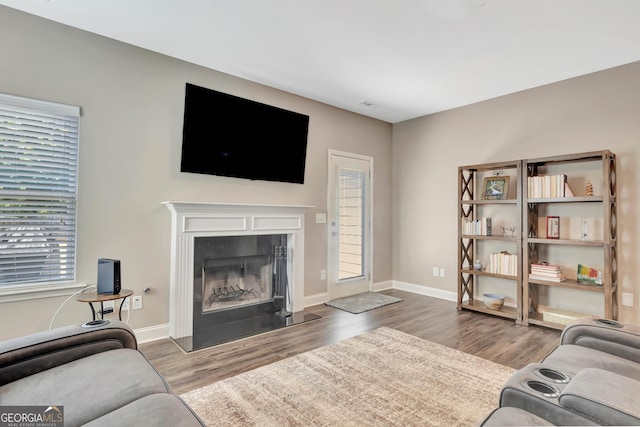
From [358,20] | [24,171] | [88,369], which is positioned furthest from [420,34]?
[24,171]

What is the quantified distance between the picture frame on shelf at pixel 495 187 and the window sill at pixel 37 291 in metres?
4.37

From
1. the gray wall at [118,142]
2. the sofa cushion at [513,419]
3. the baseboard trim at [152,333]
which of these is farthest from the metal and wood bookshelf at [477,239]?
the baseboard trim at [152,333]

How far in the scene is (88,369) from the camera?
1342 millimetres

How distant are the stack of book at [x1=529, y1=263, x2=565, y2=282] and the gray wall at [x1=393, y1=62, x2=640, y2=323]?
1.09ft

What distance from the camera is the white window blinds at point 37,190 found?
2.34 m

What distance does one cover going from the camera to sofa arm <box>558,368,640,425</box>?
0.95 m

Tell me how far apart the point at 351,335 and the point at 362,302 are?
3.84 feet

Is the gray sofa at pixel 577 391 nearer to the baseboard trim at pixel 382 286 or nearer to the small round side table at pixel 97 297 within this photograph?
the small round side table at pixel 97 297

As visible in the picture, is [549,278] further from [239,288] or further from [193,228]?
[193,228]

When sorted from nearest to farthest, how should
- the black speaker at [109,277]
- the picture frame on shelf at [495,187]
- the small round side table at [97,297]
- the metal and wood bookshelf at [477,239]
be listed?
1. the small round side table at [97,297]
2. the black speaker at [109,277]
3. the metal and wood bookshelf at [477,239]
4. the picture frame on shelf at [495,187]

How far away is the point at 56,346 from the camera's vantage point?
1437 millimetres

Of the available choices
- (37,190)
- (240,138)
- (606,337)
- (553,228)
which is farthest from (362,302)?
(37,190)

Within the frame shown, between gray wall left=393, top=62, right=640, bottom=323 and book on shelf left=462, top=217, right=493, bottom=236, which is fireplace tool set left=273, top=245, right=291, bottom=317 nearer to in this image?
gray wall left=393, top=62, right=640, bottom=323

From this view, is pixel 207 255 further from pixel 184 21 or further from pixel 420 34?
pixel 420 34
